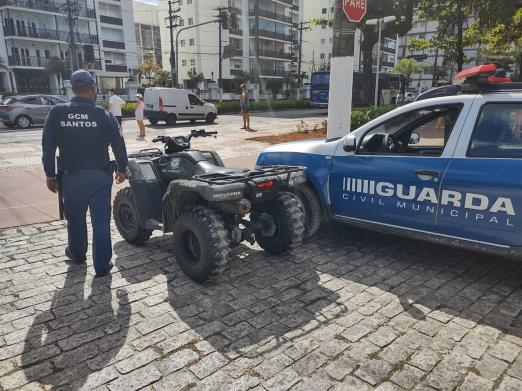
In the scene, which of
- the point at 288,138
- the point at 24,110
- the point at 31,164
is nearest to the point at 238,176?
the point at 31,164

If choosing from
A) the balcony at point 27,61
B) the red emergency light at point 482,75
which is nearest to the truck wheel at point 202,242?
the red emergency light at point 482,75

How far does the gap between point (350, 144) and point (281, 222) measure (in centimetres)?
111

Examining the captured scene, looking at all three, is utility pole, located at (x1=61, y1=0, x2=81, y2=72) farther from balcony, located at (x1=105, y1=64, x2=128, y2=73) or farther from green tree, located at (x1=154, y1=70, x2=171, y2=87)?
green tree, located at (x1=154, y1=70, x2=171, y2=87)

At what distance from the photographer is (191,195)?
398cm

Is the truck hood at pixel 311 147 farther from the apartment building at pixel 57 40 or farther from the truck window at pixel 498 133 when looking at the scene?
the apartment building at pixel 57 40

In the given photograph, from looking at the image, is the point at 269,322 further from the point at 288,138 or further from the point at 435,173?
the point at 288,138

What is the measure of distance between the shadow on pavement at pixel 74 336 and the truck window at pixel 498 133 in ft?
10.8

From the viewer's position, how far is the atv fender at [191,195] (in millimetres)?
3484

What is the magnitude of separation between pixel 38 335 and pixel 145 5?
85796mm

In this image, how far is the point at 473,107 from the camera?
3.74 m

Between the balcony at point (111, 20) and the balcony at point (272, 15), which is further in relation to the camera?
the balcony at point (272, 15)

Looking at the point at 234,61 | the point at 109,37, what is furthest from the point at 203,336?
the point at 234,61

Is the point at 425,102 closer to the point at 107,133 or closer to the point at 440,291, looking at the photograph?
the point at 440,291

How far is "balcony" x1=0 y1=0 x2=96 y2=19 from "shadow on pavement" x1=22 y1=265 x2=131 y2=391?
159 feet
